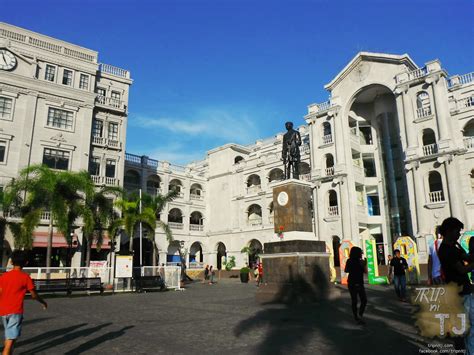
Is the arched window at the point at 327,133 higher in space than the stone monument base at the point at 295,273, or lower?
higher

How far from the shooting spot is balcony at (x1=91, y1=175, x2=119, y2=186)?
1214 inches

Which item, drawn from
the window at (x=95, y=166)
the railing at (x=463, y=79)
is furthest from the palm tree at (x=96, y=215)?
the railing at (x=463, y=79)

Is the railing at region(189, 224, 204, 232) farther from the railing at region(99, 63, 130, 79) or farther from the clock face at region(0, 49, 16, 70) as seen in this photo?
the clock face at region(0, 49, 16, 70)

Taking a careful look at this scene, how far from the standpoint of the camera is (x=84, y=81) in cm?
3189

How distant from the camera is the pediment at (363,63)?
29891 mm

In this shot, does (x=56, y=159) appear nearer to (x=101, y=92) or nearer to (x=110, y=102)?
(x=110, y=102)

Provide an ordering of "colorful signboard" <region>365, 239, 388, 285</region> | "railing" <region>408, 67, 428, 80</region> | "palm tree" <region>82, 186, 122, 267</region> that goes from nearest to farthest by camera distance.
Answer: "colorful signboard" <region>365, 239, 388, 285</region> → "palm tree" <region>82, 186, 122, 267</region> → "railing" <region>408, 67, 428, 80</region>

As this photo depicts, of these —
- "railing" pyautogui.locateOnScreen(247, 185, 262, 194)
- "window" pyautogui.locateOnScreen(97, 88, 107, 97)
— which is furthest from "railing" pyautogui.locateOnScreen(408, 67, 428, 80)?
"window" pyautogui.locateOnScreen(97, 88, 107, 97)

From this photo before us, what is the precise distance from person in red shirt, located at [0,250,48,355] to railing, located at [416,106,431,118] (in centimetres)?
2878

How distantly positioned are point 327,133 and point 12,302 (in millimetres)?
31917

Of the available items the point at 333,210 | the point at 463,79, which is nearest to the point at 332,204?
the point at 333,210

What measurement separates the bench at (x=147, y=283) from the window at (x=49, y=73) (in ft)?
65.3

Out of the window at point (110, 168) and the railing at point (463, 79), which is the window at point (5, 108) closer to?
the window at point (110, 168)

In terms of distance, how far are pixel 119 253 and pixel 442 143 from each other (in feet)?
73.9
